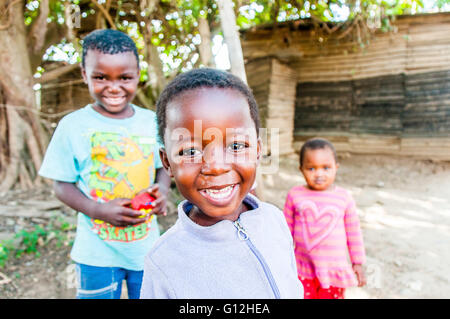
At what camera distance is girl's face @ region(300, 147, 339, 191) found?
2.02 metres

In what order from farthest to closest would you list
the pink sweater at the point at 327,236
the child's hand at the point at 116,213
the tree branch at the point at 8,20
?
the tree branch at the point at 8,20 < the pink sweater at the point at 327,236 < the child's hand at the point at 116,213

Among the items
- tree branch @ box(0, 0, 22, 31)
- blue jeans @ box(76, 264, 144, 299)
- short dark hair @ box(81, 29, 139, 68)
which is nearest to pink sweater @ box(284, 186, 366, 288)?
blue jeans @ box(76, 264, 144, 299)

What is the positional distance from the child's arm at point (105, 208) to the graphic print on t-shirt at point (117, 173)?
0.08m

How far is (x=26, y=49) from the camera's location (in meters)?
4.55

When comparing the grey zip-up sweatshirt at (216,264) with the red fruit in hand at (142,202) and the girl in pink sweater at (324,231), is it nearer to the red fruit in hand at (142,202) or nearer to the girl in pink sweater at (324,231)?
the red fruit in hand at (142,202)

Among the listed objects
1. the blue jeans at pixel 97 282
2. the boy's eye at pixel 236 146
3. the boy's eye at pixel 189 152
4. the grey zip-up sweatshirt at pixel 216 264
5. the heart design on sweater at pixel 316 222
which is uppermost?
the boy's eye at pixel 236 146

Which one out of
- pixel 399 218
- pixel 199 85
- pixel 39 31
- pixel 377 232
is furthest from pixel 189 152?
pixel 39 31

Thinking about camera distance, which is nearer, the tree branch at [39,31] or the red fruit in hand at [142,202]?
the red fruit in hand at [142,202]

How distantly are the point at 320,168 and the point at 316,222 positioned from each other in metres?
0.34

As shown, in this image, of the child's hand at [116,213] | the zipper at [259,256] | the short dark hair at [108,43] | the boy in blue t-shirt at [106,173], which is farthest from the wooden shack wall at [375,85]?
the zipper at [259,256]

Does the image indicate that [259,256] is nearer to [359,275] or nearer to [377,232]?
[359,275]

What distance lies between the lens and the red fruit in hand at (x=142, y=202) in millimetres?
1504

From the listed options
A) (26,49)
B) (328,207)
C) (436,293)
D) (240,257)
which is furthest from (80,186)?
(26,49)

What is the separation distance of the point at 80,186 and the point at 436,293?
2986 mm
